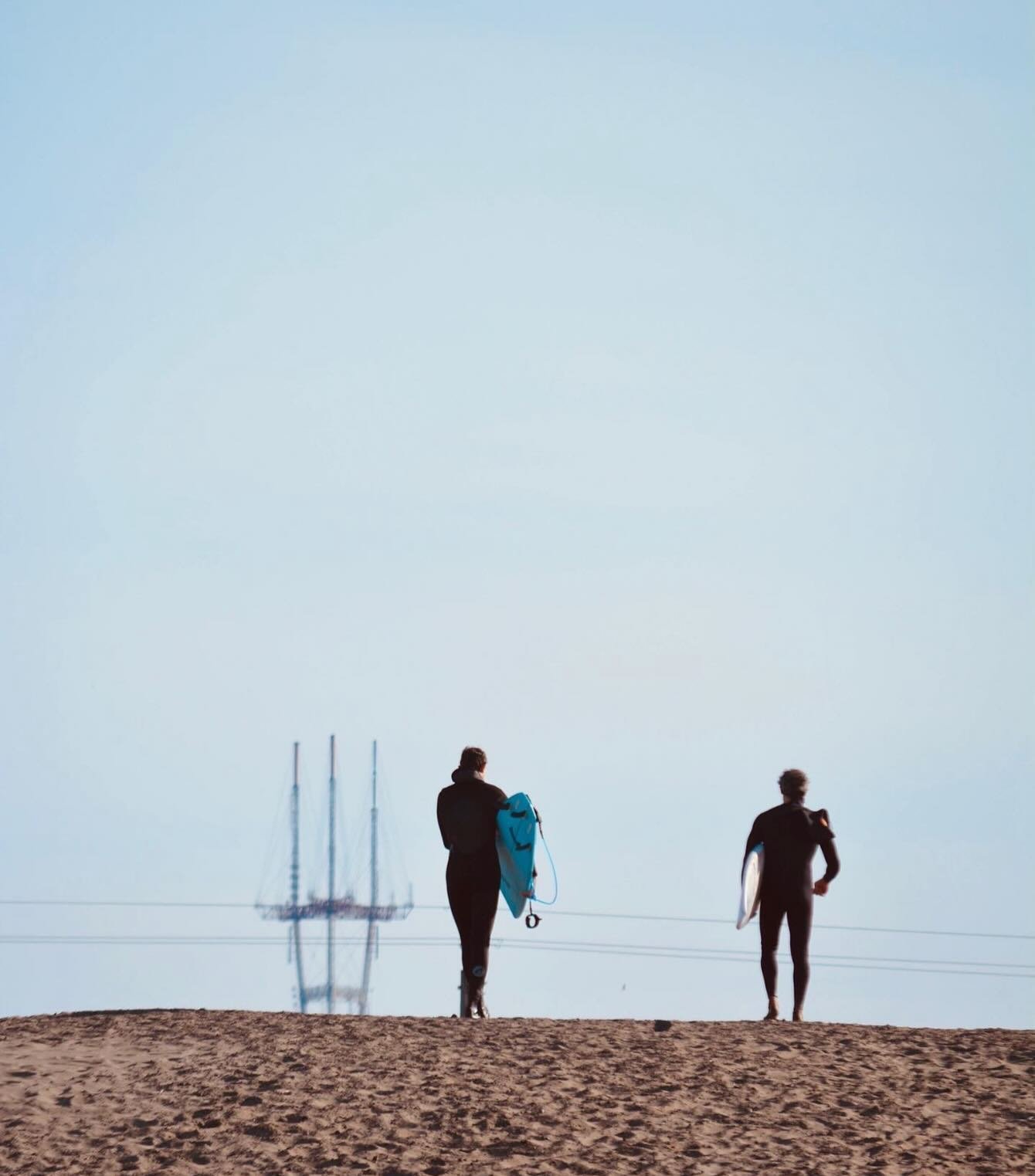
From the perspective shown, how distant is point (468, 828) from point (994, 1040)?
442cm

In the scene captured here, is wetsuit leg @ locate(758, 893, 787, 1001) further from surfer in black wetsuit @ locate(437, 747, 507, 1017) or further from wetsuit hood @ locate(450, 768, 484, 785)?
wetsuit hood @ locate(450, 768, 484, 785)

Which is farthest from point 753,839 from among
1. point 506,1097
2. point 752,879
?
point 506,1097

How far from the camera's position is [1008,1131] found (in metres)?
15.2

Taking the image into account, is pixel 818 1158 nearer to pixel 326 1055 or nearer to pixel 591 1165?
pixel 591 1165

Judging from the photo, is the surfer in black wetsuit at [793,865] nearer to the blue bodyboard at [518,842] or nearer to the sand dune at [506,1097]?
the sand dune at [506,1097]

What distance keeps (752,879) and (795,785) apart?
817mm

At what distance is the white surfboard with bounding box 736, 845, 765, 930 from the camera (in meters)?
18.0

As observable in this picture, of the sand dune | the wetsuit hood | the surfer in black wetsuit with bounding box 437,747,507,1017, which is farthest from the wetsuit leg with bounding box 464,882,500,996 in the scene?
the wetsuit hood

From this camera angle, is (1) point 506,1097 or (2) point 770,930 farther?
(2) point 770,930

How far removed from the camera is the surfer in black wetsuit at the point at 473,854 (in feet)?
59.4

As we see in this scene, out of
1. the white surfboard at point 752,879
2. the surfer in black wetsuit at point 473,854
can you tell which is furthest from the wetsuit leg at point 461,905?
the white surfboard at point 752,879

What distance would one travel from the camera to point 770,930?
715 inches

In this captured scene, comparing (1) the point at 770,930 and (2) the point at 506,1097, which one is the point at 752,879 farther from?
(2) the point at 506,1097

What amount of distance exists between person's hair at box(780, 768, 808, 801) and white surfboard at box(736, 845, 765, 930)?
48 centimetres
